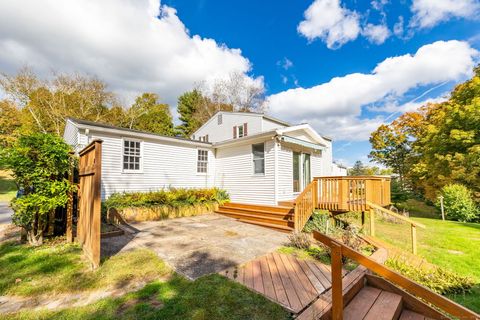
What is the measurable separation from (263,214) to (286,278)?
4.89m

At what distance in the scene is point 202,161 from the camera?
445 inches

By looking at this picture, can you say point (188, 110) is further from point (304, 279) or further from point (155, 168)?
point (304, 279)

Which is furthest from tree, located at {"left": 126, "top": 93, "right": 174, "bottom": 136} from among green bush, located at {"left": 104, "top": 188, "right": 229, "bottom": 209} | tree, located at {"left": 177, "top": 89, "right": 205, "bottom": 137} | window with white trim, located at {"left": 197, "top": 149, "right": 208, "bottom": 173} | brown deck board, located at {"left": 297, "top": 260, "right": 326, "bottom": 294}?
brown deck board, located at {"left": 297, "top": 260, "right": 326, "bottom": 294}

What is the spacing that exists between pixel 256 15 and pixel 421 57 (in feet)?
33.8

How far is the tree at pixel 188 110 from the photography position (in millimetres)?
29047

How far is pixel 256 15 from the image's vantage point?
40.0 ft

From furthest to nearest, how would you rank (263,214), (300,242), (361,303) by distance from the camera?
(263,214)
(300,242)
(361,303)

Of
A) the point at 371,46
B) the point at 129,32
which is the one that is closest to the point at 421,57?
the point at 371,46

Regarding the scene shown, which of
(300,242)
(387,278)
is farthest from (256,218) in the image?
(387,278)

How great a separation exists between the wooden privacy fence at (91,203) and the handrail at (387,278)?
11.7 ft

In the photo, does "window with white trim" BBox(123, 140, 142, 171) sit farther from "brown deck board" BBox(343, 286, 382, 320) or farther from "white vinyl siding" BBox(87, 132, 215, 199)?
"brown deck board" BBox(343, 286, 382, 320)

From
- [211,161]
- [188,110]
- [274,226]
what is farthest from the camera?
[188,110]

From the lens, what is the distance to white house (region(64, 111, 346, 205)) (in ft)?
27.2

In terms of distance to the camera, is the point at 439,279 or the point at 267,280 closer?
the point at 267,280
